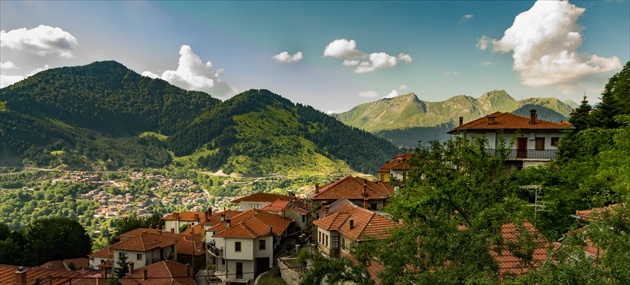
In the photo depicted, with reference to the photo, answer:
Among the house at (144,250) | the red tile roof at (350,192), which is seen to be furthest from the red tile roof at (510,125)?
the house at (144,250)

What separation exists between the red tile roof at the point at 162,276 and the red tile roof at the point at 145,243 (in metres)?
5.82

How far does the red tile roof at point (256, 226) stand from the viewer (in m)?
37.8

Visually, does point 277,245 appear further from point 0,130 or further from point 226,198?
point 0,130

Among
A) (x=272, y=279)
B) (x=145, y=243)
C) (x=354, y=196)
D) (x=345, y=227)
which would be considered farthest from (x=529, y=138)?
(x=145, y=243)

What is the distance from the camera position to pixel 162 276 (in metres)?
40.0

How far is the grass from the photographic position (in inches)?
1211

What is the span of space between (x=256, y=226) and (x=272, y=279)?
8457 mm

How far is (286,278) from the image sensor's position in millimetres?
30438

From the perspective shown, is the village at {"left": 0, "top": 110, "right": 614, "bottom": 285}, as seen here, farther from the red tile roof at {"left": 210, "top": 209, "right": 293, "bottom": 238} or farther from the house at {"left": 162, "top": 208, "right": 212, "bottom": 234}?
the house at {"left": 162, "top": 208, "right": 212, "bottom": 234}

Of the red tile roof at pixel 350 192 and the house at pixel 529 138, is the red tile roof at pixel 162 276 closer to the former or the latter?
the red tile roof at pixel 350 192

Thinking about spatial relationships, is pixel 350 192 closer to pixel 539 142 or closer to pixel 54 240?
pixel 539 142

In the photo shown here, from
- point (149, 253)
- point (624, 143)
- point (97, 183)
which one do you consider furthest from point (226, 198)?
point (624, 143)

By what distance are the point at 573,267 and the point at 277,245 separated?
112 ft

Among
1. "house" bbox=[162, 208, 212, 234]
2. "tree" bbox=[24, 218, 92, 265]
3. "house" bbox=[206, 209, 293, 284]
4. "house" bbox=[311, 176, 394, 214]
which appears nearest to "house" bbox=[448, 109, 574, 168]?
"house" bbox=[311, 176, 394, 214]
